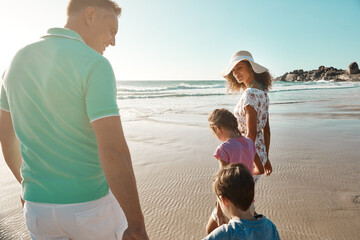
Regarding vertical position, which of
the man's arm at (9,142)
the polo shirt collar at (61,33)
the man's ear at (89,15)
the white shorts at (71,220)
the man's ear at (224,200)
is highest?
the man's ear at (89,15)

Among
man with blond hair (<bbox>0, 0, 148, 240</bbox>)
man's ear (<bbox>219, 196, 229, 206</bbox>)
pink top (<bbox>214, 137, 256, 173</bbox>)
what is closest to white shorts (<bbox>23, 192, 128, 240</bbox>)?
man with blond hair (<bbox>0, 0, 148, 240</bbox>)

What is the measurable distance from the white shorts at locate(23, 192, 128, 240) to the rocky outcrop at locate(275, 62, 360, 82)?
5069 centimetres

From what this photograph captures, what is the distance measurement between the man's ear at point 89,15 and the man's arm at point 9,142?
0.72m

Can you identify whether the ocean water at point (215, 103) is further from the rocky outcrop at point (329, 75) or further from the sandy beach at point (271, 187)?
the rocky outcrop at point (329, 75)

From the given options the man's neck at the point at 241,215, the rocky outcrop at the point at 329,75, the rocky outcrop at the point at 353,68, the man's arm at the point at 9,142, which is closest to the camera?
the man's arm at the point at 9,142

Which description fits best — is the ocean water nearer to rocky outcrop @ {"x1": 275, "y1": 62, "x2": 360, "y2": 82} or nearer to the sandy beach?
the sandy beach

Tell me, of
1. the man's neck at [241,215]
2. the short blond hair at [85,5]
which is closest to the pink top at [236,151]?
the man's neck at [241,215]

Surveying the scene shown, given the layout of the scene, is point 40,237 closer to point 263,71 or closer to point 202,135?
point 263,71

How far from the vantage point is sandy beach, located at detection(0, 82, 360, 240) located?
292 cm

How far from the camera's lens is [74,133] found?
112 cm

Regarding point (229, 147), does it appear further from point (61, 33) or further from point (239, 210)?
point (61, 33)

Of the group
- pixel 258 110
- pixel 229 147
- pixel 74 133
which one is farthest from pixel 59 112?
pixel 258 110

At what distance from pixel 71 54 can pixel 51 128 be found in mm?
359

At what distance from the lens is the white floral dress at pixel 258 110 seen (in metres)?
2.38
